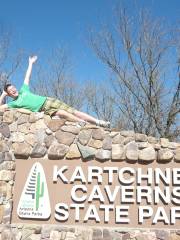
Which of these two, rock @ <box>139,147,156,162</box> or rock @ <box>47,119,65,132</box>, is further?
rock @ <box>47,119,65,132</box>

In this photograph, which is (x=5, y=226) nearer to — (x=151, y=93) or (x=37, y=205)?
(x=37, y=205)

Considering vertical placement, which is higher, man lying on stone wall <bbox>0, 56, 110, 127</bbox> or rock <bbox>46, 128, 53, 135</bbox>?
man lying on stone wall <bbox>0, 56, 110, 127</bbox>

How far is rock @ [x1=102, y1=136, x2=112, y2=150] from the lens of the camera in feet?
19.8

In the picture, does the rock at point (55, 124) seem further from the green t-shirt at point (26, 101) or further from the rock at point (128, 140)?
the rock at point (128, 140)

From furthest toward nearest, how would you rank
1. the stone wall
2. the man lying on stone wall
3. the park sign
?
1. the man lying on stone wall
2. the stone wall
3. the park sign

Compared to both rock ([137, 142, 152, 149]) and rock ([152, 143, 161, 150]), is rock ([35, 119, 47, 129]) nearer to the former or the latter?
rock ([137, 142, 152, 149])

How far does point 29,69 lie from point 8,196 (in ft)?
7.34

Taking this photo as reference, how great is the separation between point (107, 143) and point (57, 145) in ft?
2.63

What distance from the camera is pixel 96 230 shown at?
226 inches

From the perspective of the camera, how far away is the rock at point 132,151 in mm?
5977

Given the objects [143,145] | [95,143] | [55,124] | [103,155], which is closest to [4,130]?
[55,124]

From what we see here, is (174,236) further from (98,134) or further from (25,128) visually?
(25,128)

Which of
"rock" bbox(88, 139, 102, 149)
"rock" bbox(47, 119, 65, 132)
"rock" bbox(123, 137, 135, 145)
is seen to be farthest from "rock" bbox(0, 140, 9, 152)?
"rock" bbox(123, 137, 135, 145)

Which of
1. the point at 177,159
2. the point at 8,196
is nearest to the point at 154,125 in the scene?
the point at 177,159
